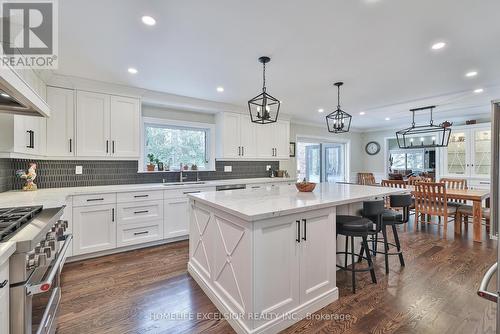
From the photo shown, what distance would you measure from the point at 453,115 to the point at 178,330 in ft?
24.1

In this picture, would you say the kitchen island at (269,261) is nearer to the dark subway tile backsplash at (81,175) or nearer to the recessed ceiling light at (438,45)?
the recessed ceiling light at (438,45)

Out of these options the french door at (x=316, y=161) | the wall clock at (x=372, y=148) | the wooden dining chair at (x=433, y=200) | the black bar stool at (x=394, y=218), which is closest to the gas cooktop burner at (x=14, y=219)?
the black bar stool at (x=394, y=218)

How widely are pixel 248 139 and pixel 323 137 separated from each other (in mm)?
3044

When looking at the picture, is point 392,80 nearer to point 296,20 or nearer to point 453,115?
point 296,20

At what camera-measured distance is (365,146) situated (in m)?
8.09

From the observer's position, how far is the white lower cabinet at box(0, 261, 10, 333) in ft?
3.10

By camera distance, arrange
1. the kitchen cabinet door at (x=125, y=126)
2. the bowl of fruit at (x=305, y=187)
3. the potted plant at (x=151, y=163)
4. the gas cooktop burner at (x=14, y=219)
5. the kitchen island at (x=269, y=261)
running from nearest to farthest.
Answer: the gas cooktop burner at (x=14, y=219), the kitchen island at (x=269, y=261), the bowl of fruit at (x=305, y=187), the kitchen cabinet door at (x=125, y=126), the potted plant at (x=151, y=163)

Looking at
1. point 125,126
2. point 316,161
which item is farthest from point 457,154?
point 125,126

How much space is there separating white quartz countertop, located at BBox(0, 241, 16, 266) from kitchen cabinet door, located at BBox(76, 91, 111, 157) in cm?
256

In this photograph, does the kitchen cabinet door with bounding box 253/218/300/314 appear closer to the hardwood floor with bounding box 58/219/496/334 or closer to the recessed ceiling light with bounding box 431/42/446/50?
the hardwood floor with bounding box 58/219/496/334

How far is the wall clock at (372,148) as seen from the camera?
770 cm

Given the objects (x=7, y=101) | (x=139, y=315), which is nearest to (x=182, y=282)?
(x=139, y=315)

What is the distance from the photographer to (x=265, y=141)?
5105mm

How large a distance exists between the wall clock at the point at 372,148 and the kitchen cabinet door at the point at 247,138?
499 cm
